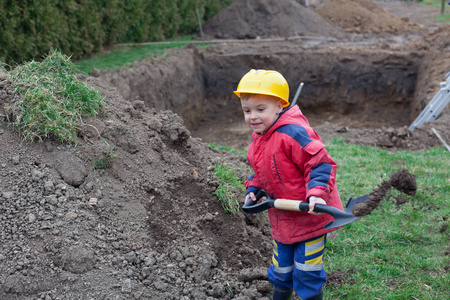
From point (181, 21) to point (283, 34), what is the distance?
13.7ft

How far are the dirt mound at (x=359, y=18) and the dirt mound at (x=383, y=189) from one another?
15.9 meters

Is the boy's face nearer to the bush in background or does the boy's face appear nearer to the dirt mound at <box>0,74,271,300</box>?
the dirt mound at <box>0,74,271,300</box>

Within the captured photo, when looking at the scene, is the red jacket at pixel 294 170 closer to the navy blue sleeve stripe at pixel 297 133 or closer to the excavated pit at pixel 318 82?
the navy blue sleeve stripe at pixel 297 133

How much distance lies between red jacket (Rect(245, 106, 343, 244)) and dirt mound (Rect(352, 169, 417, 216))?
0.16 meters

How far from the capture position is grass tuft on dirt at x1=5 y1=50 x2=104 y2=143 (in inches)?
143

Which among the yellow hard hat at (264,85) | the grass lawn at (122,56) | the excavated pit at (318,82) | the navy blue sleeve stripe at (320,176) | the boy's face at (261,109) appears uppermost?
the yellow hard hat at (264,85)

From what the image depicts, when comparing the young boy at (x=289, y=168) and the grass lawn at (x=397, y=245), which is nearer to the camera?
the young boy at (x=289, y=168)

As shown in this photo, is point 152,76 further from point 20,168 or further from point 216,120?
point 20,168

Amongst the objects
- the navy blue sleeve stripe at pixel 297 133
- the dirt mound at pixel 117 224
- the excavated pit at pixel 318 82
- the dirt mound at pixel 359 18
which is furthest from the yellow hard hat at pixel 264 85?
the dirt mound at pixel 359 18

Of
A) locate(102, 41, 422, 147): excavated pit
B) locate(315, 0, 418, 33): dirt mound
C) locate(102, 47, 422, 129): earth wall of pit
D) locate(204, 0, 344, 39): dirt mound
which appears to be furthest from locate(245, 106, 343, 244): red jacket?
locate(315, 0, 418, 33): dirt mound

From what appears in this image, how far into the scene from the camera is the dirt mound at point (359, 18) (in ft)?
59.8

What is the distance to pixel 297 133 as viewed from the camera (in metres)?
2.80

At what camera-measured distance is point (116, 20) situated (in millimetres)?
11656

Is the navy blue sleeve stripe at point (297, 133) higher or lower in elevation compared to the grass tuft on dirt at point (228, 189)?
higher
